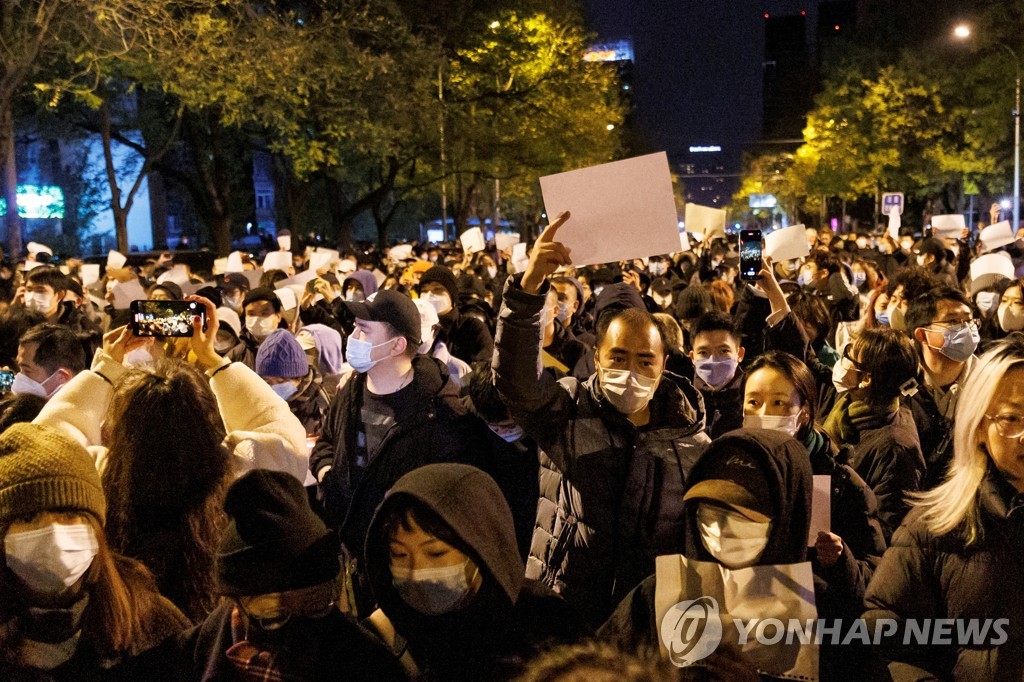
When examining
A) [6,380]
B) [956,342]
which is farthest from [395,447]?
[956,342]

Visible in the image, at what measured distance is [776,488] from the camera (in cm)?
295

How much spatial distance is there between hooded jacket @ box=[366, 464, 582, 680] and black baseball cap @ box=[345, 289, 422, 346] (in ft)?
7.44

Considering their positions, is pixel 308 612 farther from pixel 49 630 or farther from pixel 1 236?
pixel 1 236

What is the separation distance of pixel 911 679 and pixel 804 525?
1.56 feet

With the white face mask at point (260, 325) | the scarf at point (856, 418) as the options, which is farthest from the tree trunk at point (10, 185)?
the scarf at point (856, 418)

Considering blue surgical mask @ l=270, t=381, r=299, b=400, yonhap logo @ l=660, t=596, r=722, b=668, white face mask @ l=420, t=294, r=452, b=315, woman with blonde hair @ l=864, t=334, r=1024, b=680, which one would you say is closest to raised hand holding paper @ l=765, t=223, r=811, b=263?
white face mask @ l=420, t=294, r=452, b=315

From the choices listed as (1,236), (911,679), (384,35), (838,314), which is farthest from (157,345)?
(1,236)

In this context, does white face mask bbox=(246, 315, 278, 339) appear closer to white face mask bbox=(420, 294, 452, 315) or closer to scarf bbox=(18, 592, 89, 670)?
white face mask bbox=(420, 294, 452, 315)

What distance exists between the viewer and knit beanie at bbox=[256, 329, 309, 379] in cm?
619

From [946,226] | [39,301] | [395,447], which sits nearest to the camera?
[395,447]

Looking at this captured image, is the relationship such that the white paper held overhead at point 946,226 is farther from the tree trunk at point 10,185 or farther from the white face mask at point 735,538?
the white face mask at point 735,538

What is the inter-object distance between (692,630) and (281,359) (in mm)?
3961

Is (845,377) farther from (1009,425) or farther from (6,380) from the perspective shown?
(6,380)

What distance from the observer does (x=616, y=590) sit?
3.62 meters
